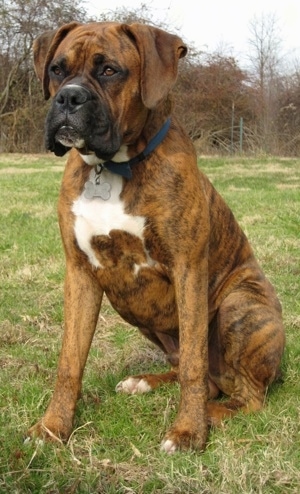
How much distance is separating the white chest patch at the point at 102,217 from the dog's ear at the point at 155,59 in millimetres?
420

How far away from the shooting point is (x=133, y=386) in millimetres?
3611

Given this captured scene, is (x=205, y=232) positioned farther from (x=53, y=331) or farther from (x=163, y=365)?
(x=53, y=331)

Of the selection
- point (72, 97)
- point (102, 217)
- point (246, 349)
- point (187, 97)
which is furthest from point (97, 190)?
point (187, 97)

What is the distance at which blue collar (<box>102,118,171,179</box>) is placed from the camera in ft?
10.2

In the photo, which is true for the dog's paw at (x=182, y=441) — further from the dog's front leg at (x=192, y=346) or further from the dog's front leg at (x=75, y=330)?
the dog's front leg at (x=75, y=330)

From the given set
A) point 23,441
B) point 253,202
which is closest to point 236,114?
point 253,202

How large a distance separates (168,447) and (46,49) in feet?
6.25

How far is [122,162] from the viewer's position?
3123 millimetres

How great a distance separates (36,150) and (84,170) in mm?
23576

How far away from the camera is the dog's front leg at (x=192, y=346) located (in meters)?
3.06

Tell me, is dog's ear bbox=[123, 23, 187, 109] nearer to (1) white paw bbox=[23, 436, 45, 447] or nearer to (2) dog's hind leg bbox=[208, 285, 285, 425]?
(2) dog's hind leg bbox=[208, 285, 285, 425]

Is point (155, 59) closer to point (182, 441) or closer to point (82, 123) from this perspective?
point (82, 123)

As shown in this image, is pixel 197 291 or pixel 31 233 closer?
pixel 197 291

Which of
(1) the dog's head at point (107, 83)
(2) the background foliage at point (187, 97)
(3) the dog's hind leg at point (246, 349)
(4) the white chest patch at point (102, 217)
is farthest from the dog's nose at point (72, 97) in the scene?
(2) the background foliage at point (187, 97)
